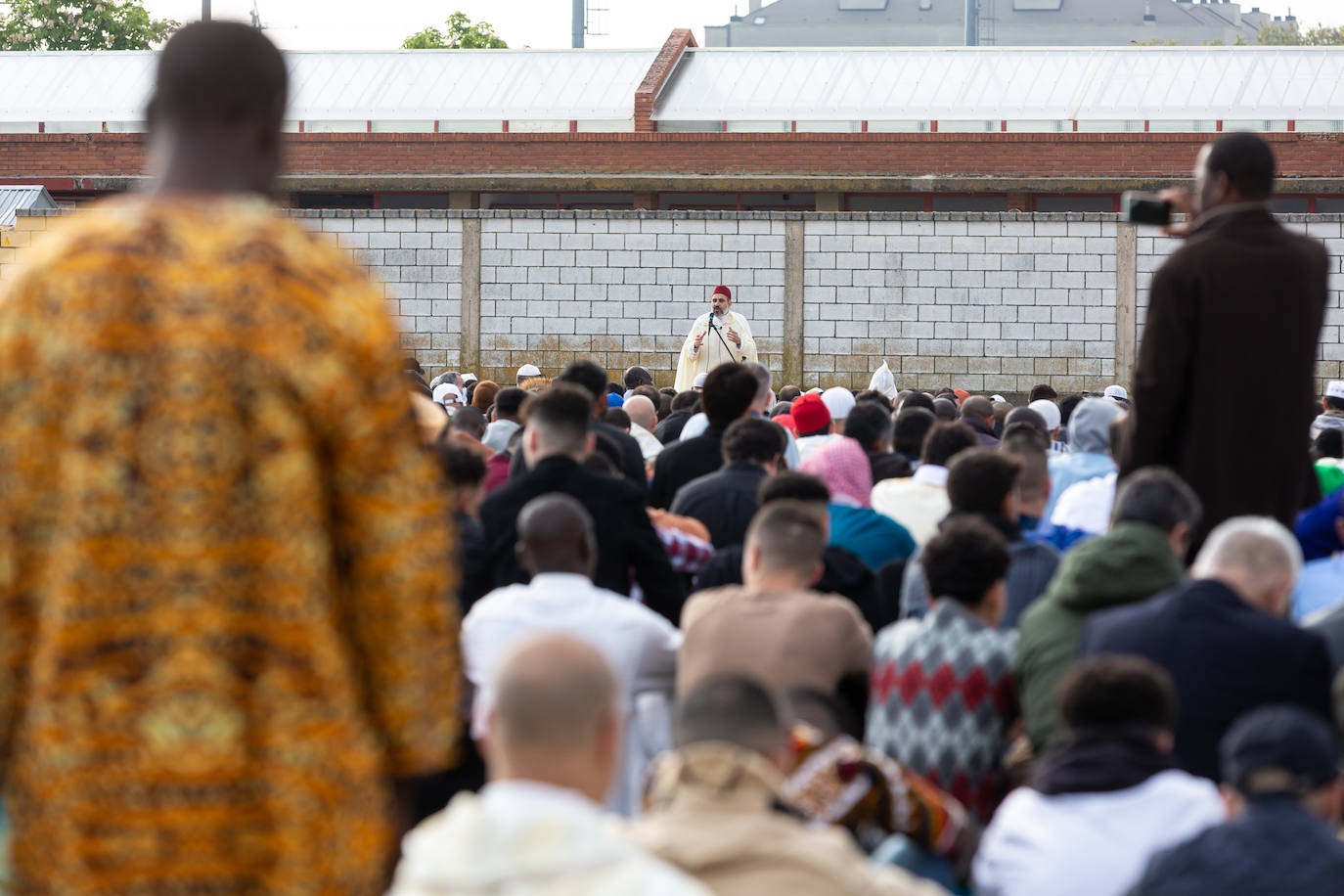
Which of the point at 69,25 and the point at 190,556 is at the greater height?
the point at 69,25

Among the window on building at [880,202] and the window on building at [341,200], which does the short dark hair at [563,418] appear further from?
the window on building at [341,200]

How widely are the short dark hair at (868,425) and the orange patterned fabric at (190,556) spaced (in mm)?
6785

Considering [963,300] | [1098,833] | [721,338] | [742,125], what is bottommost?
[1098,833]

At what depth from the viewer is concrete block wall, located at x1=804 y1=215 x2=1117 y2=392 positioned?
2255cm

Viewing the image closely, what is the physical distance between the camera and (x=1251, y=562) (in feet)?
15.3

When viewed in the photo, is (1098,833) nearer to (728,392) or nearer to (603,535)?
(603,535)

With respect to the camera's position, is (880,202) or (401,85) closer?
(880,202)

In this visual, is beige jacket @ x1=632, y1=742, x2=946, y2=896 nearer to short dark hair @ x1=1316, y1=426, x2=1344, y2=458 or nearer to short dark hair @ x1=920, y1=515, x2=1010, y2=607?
short dark hair @ x1=920, y1=515, x2=1010, y2=607

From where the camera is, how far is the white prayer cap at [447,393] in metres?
14.9

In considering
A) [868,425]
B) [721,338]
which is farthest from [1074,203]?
[868,425]

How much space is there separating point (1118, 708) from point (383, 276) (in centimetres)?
2124

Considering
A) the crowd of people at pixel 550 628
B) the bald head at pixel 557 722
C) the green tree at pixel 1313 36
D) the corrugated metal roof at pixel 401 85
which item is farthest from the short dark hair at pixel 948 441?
the green tree at pixel 1313 36

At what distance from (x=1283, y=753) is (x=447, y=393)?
476 inches

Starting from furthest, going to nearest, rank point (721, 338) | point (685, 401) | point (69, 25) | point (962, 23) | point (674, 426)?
point (962, 23) → point (69, 25) → point (721, 338) → point (685, 401) → point (674, 426)
